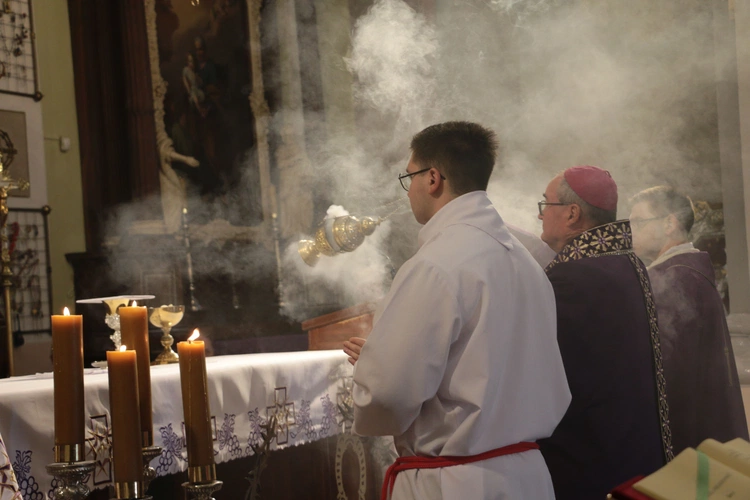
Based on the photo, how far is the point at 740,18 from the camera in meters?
4.58

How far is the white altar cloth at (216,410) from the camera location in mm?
2189

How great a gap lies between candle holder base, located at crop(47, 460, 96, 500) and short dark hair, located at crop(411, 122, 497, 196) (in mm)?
1189

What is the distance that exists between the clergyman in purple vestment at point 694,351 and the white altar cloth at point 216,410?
1.36 m

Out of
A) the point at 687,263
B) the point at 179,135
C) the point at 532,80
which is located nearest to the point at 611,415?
the point at 687,263

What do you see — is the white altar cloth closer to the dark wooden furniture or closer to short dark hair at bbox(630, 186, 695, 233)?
the dark wooden furniture

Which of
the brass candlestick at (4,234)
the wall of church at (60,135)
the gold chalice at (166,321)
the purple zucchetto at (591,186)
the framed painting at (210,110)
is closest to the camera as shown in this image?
the purple zucchetto at (591,186)

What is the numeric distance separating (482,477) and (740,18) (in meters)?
3.76

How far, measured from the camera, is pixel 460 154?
207 centimetres

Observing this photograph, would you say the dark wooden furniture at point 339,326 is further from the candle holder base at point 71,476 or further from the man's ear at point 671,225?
the candle holder base at point 71,476

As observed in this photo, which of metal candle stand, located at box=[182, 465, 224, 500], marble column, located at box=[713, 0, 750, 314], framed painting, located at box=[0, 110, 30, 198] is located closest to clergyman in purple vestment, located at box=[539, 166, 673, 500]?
metal candle stand, located at box=[182, 465, 224, 500]

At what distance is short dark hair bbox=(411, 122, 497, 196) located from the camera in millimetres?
2068

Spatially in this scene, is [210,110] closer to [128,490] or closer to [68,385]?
[68,385]

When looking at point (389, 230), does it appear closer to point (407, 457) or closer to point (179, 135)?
point (179, 135)

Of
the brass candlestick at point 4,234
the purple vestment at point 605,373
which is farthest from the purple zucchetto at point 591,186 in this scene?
the brass candlestick at point 4,234
